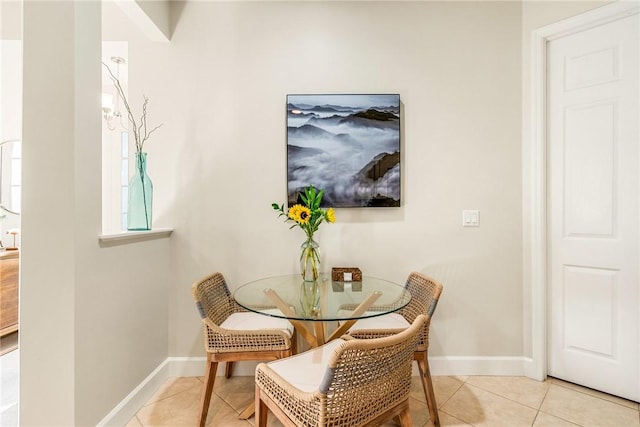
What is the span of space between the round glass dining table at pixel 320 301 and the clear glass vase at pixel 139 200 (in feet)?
2.73

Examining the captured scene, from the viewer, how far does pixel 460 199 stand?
2.27m

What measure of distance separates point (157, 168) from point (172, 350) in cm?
137

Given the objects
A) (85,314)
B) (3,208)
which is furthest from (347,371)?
(3,208)

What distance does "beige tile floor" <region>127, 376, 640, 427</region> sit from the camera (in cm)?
175

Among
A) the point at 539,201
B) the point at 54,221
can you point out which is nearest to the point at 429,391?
the point at 539,201

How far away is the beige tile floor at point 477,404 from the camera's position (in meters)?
1.75

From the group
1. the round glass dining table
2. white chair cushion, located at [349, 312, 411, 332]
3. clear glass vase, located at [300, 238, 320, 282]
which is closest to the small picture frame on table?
the round glass dining table

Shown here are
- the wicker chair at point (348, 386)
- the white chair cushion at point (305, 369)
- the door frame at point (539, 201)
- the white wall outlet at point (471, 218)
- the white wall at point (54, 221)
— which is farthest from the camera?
the white wall outlet at point (471, 218)

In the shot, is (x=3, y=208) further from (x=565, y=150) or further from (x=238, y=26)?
(x=565, y=150)

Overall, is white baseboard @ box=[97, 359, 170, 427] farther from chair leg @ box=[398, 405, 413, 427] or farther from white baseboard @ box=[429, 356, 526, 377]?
white baseboard @ box=[429, 356, 526, 377]

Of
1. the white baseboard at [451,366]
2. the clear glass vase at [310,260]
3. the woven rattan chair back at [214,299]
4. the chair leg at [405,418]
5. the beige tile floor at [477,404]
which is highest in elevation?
the clear glass vase at [310,260]

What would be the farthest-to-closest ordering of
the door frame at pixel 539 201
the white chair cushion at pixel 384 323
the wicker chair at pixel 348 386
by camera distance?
the door frame at pixel 539 201, the white chair cushion at pixel 384 323, the wicker chair at pixel 348 386

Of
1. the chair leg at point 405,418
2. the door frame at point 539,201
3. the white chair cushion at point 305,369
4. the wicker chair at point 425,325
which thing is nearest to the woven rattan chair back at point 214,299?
the white chair cushion at point 305,369

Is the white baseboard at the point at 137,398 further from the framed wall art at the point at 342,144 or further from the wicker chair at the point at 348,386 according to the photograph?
the framed wall art at the point at 342,144
